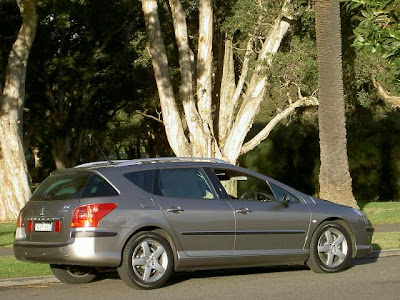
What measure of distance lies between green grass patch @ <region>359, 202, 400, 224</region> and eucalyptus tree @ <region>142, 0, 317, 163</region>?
3925 mm

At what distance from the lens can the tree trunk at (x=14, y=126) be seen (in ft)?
83.7

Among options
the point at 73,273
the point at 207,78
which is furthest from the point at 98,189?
the point at 207,78

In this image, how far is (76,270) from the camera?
11547 millimetres

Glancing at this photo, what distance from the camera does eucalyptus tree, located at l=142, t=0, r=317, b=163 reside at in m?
26.8

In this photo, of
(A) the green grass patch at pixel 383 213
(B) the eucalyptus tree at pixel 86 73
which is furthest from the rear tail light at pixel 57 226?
(B) the eucalyptus tree at pixel 86 73

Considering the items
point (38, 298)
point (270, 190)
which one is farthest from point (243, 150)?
point (38, 298)

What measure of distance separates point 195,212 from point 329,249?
2075 mm

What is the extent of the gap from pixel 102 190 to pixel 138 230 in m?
0.63

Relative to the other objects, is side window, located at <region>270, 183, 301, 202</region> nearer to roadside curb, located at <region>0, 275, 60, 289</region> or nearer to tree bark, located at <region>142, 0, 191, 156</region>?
roadside curb, located at <region>0, 275, 60, 289</region>

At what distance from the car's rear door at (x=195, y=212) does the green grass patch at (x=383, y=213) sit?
1109 cm

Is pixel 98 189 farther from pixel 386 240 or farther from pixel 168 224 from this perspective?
pixel 386 240

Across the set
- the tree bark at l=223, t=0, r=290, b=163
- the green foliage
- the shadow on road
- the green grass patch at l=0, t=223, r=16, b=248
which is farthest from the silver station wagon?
the tree bark at l=223, t=0, r=290, b=163

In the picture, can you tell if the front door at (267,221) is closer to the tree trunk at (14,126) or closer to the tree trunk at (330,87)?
the tree trunk at (330,87)

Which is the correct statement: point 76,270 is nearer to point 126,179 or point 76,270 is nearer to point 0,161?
point 126,179
